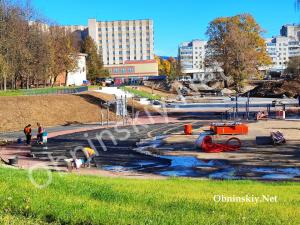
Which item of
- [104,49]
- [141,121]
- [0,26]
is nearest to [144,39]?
[104,49]

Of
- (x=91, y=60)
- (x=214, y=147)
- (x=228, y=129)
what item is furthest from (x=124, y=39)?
(x=214, y=147)

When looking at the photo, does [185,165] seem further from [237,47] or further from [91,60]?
[91,60]

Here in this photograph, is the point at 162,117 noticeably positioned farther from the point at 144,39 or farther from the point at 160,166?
the point at 144,39

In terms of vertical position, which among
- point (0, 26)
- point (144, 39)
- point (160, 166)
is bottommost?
point (160, 166)

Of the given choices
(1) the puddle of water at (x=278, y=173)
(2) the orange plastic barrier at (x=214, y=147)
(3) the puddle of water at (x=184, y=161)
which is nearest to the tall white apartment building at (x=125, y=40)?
(2) the orange plastic barrier at (x=214, y=147)

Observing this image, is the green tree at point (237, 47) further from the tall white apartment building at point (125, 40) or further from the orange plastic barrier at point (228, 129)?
the tall white apartment building at point (125, 40)

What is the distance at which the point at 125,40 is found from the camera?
Answer: 614 feet

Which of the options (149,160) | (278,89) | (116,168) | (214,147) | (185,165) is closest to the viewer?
(116,168)

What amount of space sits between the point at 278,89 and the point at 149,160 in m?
85.5

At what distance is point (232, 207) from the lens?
720 cm

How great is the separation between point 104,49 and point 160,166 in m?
170

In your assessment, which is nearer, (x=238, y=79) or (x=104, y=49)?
(x=238, y=79)

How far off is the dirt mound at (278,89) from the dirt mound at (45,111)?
182ft
